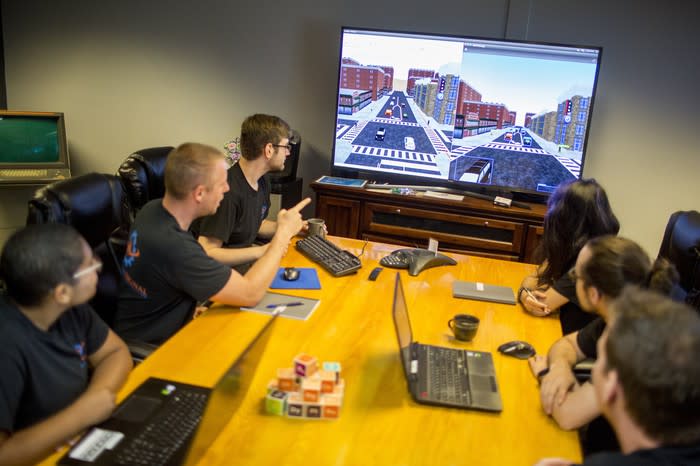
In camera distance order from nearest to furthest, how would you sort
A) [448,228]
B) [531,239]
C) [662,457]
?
[662,457], [531,239], [448,228]

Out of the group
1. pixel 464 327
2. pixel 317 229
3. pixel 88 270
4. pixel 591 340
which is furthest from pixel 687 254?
pixel 88 270

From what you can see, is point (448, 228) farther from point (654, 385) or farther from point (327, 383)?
point (654, 385)

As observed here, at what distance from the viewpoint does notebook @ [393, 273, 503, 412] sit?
1506 millimetres

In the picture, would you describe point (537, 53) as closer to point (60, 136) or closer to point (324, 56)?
point (324, 56)

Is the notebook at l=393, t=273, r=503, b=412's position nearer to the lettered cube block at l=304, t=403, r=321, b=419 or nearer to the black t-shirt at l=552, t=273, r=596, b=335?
the lettered cube block at l=304, t=403, r=321, b=419

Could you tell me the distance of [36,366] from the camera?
1312mm

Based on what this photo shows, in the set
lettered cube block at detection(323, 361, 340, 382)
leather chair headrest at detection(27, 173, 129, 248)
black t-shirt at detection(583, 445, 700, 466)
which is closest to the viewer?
black t-shirt at detection(583, 445, 700, 466)

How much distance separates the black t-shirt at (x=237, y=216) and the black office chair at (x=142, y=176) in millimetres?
250

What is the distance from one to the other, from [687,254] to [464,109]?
1928 millimetres

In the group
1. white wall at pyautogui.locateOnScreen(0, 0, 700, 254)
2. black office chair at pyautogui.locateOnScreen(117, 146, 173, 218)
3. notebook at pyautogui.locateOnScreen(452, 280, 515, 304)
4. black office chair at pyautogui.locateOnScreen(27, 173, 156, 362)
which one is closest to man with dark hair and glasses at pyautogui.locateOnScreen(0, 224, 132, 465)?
black office chair at pyautogui.locateOnScreen(27, 173, 156, 362)

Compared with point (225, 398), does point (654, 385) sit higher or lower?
higher

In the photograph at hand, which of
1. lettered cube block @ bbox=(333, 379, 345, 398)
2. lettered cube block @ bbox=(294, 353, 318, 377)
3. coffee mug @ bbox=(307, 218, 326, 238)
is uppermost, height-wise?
coffee mug @ bbox=(307, 218, 326, 238)

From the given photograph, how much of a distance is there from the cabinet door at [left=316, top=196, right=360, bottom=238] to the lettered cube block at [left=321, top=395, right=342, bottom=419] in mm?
2644

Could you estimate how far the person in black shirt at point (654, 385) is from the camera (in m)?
0.94
